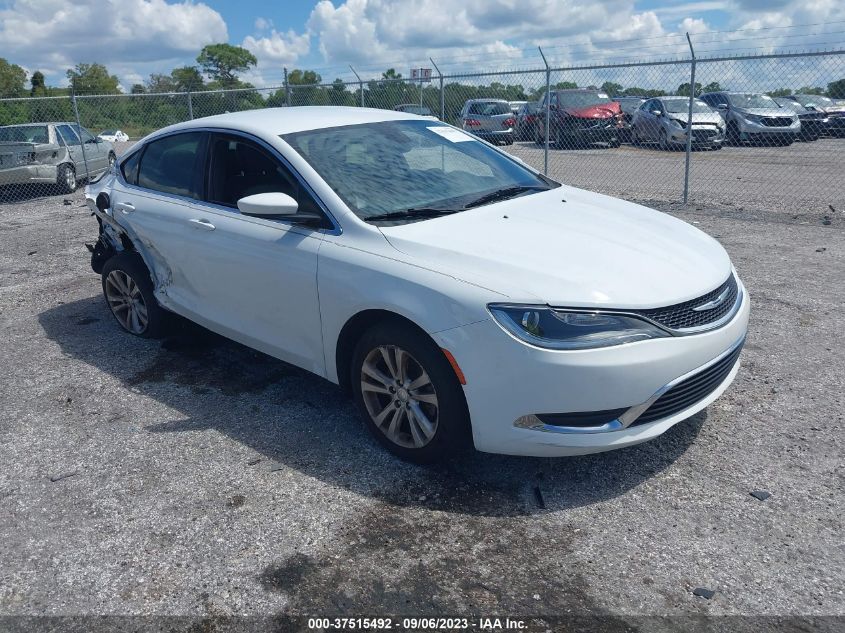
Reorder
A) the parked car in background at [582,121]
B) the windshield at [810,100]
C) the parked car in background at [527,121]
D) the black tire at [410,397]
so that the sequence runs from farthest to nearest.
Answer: the windshield at [810,100] < the parked car in background at [527,121] < the parked car in background at [582,121] < the black tire at [410,397]

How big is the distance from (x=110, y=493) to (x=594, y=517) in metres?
2.28

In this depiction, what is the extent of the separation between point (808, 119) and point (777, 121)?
26.0 inches

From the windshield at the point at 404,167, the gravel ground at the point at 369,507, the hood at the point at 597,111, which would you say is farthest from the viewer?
the hood at the point at 597,111

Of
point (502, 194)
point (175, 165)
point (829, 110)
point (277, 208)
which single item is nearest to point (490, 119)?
point (829, 110)

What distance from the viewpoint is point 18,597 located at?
282 centimetres

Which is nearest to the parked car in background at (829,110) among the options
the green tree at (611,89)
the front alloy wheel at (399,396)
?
the green tree at (611,89)

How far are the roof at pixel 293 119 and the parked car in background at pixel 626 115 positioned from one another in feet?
39.0

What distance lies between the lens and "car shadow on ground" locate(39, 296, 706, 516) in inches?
134

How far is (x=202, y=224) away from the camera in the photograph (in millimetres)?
4484

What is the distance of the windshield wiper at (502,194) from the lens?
4.08m

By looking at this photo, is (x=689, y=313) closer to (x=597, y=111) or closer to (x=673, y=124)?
(x=597, y=111)

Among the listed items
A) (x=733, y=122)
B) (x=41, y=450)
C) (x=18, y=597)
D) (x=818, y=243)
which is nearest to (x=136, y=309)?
(x=41, y=450)

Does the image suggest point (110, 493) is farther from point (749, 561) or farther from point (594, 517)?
point (749, 561)

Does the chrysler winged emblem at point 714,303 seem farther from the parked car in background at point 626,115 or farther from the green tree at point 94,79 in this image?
the green tree at point 94,79
